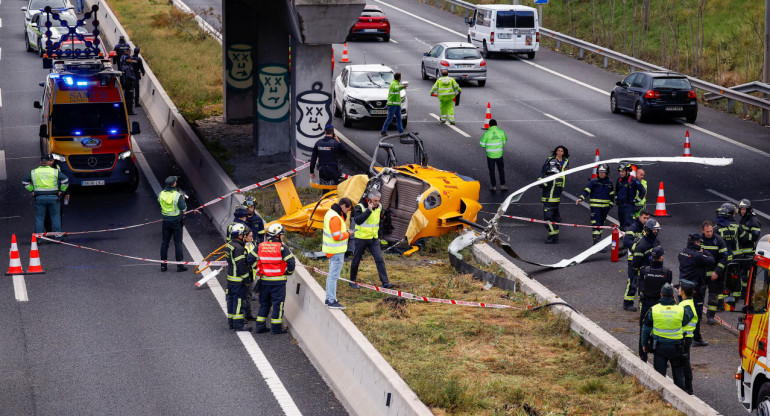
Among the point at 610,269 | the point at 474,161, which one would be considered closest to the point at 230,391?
the point at 610,269

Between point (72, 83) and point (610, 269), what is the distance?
12.9 metres

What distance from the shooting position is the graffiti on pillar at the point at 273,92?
90.1 feet

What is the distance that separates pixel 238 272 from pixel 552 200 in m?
7.44

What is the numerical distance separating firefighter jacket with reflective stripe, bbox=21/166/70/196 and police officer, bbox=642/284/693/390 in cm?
1223

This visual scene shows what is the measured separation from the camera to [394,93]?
29.2 m

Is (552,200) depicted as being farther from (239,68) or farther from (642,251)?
(239,68)

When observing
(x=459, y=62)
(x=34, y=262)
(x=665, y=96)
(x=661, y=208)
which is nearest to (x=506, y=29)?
(x=459, y=62)

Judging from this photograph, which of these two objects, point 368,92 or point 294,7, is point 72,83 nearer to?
point 294,7

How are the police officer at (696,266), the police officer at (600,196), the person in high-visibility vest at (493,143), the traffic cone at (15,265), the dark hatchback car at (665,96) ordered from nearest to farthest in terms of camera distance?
the police officer at (696,266) → the traffic cone at (15,265) → the police officer at (600,196) → the person in high-visibility vest at (493,143) → the dark hatchback car at (665,96)

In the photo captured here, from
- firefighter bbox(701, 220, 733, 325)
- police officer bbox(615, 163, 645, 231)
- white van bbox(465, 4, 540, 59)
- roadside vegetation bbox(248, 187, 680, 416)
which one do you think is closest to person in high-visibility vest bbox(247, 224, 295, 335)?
roadside vegetation bbox(248, 187, 680, 416)

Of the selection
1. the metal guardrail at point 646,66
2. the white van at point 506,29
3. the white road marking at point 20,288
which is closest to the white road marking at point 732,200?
the metal guardrail at point 646,66

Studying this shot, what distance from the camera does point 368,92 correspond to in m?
31.4

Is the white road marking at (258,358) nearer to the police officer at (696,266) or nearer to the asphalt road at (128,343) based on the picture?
the asphalt road at (128,343)

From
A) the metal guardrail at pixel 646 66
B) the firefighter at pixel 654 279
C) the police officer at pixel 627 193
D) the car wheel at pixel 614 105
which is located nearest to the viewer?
the firefighter at pixel 654 279
